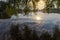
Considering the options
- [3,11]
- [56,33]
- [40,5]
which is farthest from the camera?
[56,33]

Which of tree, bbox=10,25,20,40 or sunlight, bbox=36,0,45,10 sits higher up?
sunlight, bbox=36,0,45,10

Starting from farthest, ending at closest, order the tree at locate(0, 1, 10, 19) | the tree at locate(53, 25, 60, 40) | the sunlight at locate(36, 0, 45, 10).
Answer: the tree at locate(53, 25, 60, 40) → the tree at locate(0, 1, 10, 19) → the sunlight at locate(36, 0, 45, 10)

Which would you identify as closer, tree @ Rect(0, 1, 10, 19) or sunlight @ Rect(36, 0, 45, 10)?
sunlight @ Rect(36, 0, 45, 10)

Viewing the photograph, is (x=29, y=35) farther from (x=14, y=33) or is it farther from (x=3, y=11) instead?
(x=3, y=11)

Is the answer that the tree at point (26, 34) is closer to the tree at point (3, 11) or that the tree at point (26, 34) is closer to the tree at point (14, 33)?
the tree at point (14, 33)

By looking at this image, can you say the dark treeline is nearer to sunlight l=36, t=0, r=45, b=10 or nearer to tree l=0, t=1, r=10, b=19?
tree l=0, t=1, r=10, b=19

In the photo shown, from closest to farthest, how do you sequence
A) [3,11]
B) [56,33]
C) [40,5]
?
[40,5]
[3,11]
[56,33]

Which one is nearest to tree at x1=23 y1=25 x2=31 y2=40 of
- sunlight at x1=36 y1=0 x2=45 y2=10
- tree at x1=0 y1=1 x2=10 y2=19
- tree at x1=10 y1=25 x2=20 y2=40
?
tree at x1=10 y1=25 x2=20 y2=40

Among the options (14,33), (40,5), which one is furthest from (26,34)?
(40,5)

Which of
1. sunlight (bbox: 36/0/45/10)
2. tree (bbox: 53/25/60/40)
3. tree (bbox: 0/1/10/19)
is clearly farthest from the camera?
tree (bbox: 53/25/60/40)

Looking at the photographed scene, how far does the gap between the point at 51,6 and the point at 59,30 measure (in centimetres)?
52

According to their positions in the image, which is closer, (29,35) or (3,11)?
(3,11)

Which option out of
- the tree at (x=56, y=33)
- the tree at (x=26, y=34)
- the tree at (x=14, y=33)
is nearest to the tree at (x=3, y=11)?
the tree at (x=14, y=33)

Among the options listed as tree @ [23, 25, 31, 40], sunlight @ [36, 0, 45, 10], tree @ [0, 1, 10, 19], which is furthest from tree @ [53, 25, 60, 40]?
tree @ [0, 1, 10, 19]
